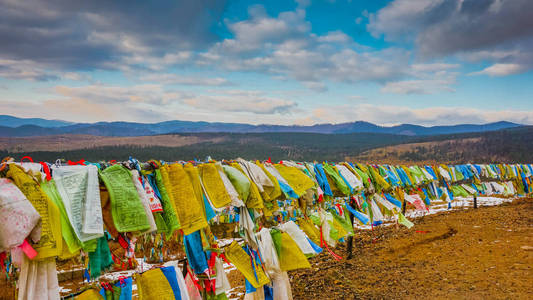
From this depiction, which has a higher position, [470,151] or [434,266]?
[434,266]

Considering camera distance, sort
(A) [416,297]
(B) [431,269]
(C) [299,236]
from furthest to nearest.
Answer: (B) [431,269], (A) [416,297], (C) [299,236]

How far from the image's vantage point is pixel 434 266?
22.1ft

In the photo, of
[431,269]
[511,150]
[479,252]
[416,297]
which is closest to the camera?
[416,297]

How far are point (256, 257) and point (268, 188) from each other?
836mm

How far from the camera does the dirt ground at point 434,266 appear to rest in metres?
5.56

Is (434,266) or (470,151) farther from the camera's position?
(470,151)

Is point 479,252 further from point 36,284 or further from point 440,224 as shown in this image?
point 36,284

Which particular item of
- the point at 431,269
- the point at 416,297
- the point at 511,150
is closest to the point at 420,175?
the point at 431,269

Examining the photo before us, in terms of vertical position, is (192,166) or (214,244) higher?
(192,166)

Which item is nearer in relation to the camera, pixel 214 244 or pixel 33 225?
pixel 33 225

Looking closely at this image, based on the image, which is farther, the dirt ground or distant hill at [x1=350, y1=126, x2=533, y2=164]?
distant hill at [x1=350, y1=126, x2=533, y2=164]

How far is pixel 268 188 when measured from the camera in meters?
3.54

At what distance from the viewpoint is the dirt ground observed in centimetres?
556

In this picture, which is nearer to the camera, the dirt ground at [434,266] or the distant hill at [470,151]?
the dirt ground at [434,266]
